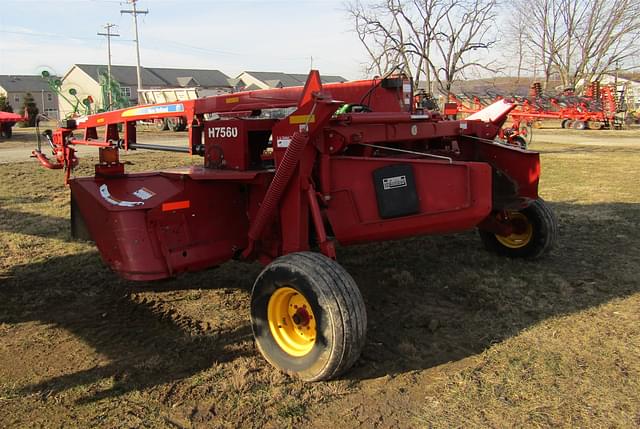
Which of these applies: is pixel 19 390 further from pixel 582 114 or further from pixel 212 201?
pixel 582 114

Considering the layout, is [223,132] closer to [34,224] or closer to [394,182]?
[394,182]

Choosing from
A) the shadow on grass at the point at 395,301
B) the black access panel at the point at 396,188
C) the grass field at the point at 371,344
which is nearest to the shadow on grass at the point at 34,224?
the grass field at the point at 371,344

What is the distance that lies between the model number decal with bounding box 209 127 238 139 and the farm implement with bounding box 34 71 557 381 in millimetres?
12

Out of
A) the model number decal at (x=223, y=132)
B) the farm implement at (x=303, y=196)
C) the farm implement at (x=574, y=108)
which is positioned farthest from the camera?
the farm implement at (x=574, y=108)

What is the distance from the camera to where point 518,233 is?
218 inches

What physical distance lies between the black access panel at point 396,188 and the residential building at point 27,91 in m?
74.8

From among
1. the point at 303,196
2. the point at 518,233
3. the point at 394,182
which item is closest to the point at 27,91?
Result: the point at 518,233

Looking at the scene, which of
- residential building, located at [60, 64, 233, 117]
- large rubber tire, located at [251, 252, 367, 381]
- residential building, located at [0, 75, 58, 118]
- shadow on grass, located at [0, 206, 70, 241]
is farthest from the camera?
residential building, located at [0, 75, 58, 118]

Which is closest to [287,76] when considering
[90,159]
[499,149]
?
[90,159]

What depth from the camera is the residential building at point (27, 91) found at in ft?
234

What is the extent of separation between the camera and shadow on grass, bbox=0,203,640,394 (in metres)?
3.50

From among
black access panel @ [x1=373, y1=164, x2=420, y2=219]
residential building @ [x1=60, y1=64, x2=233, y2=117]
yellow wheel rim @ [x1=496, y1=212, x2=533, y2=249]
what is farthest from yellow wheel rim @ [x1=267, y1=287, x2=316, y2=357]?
residential building @ [x1=60, y1=64, x2=233, y2=117]

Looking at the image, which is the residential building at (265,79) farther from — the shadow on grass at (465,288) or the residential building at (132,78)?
the shadow on grass at (465,288)

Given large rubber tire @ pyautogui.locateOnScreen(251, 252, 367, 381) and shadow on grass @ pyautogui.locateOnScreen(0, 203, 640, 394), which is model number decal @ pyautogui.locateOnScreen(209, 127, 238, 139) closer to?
large rubber tire @ pyautogui.locateOnScreen(251, 252, 367, 381)
